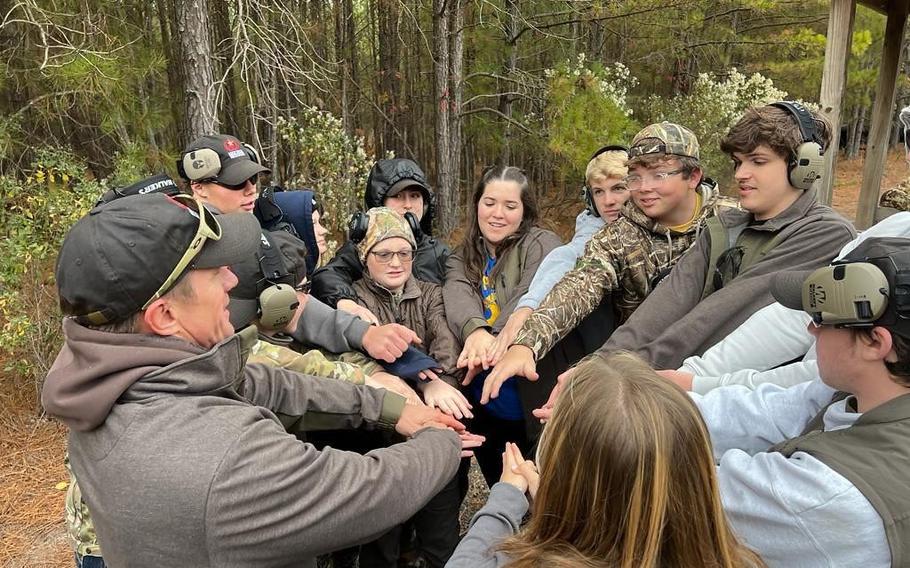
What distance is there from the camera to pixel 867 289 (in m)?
1.32

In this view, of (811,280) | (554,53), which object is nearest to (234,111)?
(554,53)

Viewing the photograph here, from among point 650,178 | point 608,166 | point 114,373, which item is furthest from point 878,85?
point 114,373

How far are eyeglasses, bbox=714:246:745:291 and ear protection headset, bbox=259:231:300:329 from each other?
1842 mm

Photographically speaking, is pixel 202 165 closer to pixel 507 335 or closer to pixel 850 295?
pixel 507 335

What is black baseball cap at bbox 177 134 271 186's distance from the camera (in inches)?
131

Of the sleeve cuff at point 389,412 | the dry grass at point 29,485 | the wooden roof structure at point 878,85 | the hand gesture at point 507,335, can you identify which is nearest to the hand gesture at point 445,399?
the hand gesture at point 507,335

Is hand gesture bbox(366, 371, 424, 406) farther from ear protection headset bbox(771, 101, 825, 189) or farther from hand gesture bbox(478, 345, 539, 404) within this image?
ear protection headset bbox(771, 101, 825, 189)

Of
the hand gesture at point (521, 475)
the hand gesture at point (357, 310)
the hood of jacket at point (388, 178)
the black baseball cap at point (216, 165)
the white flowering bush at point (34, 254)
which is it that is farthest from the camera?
the white flowering bush at point (34, 254)

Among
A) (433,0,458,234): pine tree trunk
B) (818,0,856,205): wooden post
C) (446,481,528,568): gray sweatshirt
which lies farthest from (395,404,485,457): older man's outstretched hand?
(433,0,458,234): pine tree trunk

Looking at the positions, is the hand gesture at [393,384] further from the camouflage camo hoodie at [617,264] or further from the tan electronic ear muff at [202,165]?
the tan electronic ear muff at [202,165]

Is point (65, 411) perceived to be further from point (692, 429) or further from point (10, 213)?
point (10, 213)

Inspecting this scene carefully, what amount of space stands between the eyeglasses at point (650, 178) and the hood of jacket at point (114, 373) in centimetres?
212

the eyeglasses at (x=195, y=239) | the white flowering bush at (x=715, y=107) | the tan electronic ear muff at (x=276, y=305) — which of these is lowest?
the tan electronic ear muff at (x=276, y=305)

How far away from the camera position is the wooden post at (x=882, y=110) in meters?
6.27
